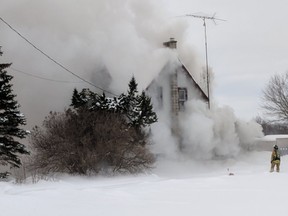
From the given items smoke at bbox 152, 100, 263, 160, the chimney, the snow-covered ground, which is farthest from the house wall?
the snow-covered ground

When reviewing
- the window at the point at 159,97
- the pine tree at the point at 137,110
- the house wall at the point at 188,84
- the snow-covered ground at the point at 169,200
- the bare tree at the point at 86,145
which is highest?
the house wall at the point at 188,84

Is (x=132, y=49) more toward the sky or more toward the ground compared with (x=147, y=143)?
more toward the sky

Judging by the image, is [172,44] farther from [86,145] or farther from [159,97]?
[86,145]

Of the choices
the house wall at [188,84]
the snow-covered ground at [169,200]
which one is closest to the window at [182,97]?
the house wall at [188,84]

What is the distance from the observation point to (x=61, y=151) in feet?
78.3

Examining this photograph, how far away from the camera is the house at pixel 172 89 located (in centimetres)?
3675

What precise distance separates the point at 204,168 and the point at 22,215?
27.4 metres

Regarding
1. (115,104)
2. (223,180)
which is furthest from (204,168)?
(223,180)

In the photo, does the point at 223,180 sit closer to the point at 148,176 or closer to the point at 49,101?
the point at 148,176

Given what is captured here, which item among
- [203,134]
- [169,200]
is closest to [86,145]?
[169,200]

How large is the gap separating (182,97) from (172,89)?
1760mm

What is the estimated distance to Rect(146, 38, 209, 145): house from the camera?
121 feet

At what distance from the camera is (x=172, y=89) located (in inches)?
1470

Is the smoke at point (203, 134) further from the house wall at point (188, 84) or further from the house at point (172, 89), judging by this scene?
the house wall at point (188, 84)
